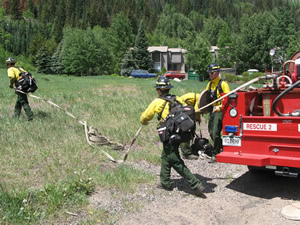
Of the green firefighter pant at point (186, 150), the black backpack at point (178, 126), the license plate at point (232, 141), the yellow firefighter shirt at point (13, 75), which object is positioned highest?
the yellow firefighter shirt at point (13, 75)

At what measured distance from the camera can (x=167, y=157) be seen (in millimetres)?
5570

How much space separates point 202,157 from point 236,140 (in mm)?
1986

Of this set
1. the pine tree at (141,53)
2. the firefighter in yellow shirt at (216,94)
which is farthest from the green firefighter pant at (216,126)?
the pine tree at (141,53)

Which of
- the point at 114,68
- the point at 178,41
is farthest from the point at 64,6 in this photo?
the point at 114,68

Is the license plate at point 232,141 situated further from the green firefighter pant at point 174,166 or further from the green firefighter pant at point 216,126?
the green firefighter pant at point 216,126

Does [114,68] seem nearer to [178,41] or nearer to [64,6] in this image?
[178,41]

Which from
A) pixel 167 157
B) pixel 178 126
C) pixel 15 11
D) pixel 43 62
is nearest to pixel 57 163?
pixel 167 157

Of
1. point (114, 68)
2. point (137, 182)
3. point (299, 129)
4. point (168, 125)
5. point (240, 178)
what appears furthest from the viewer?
point (114, 68)

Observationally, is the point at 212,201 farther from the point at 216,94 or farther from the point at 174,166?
the point at 216,94

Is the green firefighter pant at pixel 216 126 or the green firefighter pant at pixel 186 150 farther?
the green firefighter pant at pixel 186 150

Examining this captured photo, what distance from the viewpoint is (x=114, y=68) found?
7369 centimetres

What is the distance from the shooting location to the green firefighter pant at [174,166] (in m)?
5.42

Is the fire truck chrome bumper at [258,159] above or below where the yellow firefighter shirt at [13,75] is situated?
below

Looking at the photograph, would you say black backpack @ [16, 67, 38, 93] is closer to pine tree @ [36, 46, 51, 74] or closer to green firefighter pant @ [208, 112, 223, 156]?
green firefighter pant @ [208, 112, 223, 156]
